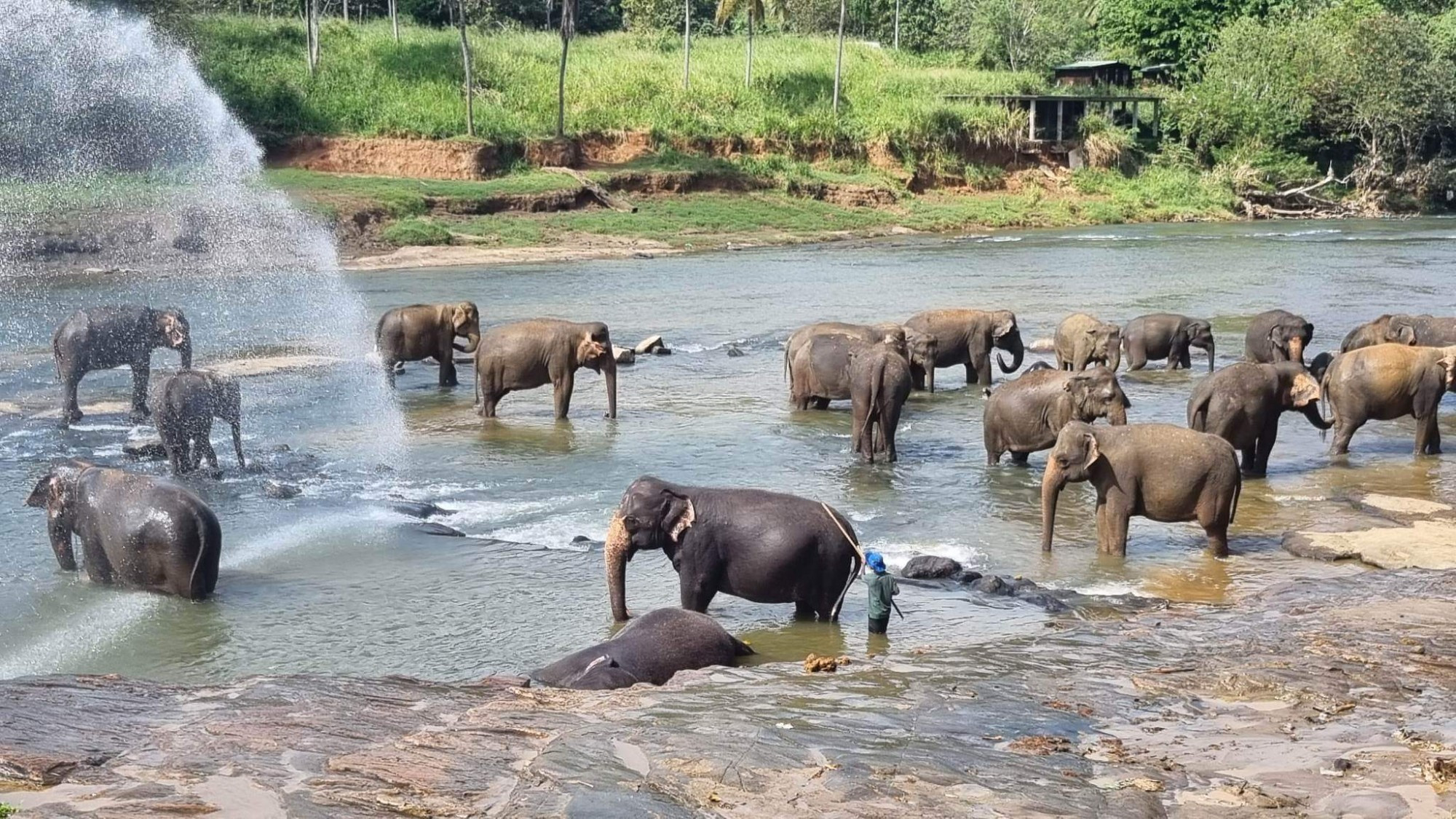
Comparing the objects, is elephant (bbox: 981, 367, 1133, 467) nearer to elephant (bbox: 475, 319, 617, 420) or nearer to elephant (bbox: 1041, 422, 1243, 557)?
elephant (bbox: 1041, 422, 1243, 557)

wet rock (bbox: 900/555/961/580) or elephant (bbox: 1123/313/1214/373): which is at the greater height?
→ elephant (bbox: 1123/313/1214/373)

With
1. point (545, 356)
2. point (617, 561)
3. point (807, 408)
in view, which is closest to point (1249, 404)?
point (807, 408)

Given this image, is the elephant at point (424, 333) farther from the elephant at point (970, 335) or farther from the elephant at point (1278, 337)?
the elephant at point (1278, 337)

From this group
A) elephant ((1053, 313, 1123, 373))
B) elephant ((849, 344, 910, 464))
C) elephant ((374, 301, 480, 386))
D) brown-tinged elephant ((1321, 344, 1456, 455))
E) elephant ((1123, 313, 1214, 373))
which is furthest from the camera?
elephant ((1123, 313, 1214, 373))

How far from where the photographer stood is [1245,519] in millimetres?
14148

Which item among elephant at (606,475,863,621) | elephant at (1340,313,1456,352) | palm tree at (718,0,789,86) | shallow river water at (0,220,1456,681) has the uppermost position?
palm tree at (718,0,789,86)

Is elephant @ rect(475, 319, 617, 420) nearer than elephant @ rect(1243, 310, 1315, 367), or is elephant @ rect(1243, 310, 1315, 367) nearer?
elephant @ rect(475, 319, 617, 420)

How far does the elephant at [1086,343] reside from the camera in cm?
2270

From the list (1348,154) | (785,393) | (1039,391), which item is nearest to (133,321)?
(785,393)

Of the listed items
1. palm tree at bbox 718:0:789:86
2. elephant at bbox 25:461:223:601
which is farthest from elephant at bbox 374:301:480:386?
palm tree at bbox 718:0:789:86

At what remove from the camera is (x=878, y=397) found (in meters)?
16.8

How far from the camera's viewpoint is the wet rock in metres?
12.2

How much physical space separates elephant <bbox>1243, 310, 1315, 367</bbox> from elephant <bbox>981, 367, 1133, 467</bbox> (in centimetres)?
686

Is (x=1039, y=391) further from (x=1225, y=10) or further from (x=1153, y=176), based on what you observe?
(x=1225, y=10)
